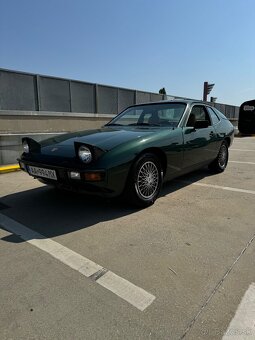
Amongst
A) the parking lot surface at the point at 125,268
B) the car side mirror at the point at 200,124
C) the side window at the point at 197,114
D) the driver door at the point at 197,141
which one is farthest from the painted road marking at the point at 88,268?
the car side mirror at the point at 200,124

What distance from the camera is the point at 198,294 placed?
198 cm

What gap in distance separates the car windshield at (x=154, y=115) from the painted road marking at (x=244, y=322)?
2.81 metres

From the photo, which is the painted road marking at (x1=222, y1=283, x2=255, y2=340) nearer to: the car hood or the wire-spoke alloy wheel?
the wire-spoke alloy wheel

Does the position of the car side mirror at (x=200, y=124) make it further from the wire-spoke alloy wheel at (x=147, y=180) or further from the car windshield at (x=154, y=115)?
the wire-spoke alloy wheel at (x=147, y=180)

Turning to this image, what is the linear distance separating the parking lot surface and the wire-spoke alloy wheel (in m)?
0.22

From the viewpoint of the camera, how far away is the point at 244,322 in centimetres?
173

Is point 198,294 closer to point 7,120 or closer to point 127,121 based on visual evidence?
point 127,121

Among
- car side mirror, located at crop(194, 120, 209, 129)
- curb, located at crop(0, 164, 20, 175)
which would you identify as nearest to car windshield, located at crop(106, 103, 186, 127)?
car side mirror, located at crop(194, 120, 209, 129)

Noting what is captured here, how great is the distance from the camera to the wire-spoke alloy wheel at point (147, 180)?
3.58 meters

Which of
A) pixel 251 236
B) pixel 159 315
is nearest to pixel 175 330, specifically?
pixel 159 315

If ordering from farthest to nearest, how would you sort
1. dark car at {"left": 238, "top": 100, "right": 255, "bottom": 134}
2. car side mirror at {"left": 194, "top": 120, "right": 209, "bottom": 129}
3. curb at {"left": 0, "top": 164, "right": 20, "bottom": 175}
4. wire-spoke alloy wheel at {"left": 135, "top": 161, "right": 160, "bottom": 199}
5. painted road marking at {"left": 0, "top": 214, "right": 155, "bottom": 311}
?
1. dark car at {"left": 238, "top": 100, "right": 255, "bottom": 134}
2. curb at {"left": 0, "top": 164, "right": 20, "bottom": 175}
3. car side mirror at {"left": 194, "top": 120, "right": 209, "bottom": 129}
4. wire-spoke alloy wheel at {"left": 135, "top": 161, "right": 160, "bottom": 199}
5. painted road marking at {"left": 0, "top": 214, "right": 155, "bottom": 311}

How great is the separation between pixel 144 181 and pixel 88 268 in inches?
62.4

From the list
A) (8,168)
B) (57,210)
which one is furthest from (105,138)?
(8,168)

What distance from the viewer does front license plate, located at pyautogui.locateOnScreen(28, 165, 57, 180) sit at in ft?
11.0
